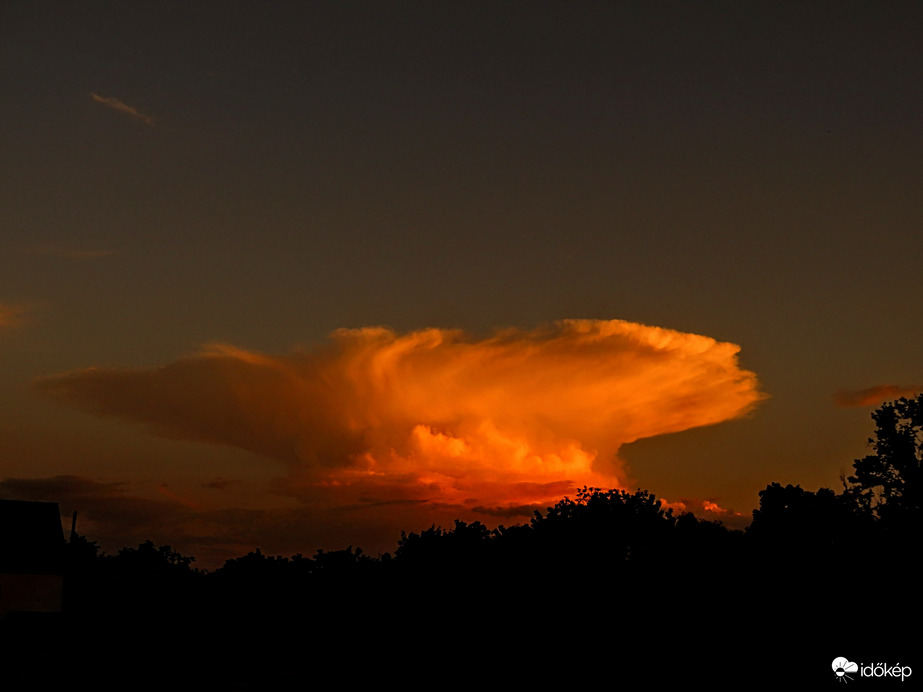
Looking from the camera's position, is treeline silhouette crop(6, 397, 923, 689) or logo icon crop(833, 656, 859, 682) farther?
treeline silhouette crop(6, 397, 923, 689)

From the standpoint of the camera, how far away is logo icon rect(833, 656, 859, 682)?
1409 inches

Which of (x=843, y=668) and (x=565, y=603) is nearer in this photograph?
(x=843, y=668)

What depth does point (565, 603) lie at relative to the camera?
49.4 meters

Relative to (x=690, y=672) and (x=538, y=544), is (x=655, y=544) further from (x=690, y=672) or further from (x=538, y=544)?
(x=690, y=672)

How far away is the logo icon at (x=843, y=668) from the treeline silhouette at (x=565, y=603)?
0.66 metres

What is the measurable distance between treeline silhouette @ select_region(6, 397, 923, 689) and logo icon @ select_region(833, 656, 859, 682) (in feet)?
2.17

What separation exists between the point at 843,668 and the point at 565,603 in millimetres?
15988

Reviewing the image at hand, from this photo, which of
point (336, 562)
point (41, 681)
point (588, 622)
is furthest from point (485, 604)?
point (336, 562)

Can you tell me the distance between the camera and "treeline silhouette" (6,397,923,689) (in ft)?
137

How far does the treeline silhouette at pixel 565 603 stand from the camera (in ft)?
137

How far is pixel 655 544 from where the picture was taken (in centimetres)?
6356

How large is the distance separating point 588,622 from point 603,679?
6225mm

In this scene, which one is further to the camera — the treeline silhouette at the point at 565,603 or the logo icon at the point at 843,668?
the treeline silhouette at the point at 565,603

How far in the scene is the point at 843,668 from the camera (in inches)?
1441
